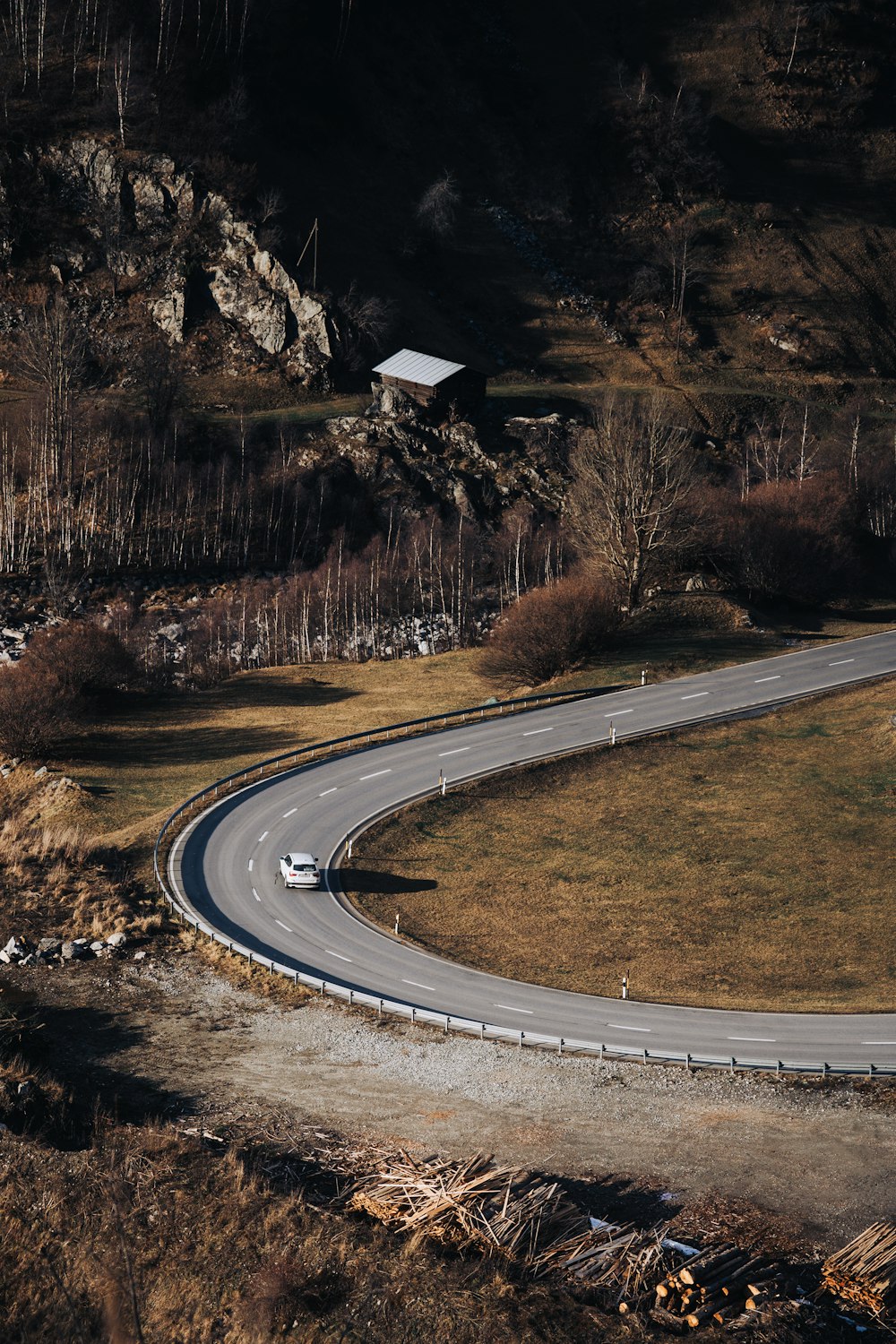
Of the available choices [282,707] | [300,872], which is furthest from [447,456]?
[300,872]

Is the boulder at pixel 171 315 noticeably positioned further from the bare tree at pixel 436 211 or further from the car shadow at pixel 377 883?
the car shadow at pixel 377 883

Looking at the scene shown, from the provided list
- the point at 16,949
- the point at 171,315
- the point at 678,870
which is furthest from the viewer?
the point at 171,315

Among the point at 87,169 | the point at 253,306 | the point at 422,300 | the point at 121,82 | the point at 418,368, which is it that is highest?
the point at 121,82

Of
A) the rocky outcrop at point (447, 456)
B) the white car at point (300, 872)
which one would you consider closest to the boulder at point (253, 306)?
the rocky outcrop at point (447, 456)

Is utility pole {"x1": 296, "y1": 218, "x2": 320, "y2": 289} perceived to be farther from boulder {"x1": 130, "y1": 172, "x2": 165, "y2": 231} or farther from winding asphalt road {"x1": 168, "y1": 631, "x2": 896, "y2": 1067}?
winding asphalt road {"x1": 168, "y1": 631, "x2": 896, "y2": 1067}

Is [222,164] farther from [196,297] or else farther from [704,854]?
[704,854]

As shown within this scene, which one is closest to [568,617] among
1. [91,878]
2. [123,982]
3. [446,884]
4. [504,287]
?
[446,884]

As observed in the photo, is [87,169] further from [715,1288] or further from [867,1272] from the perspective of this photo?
[867,1272]
